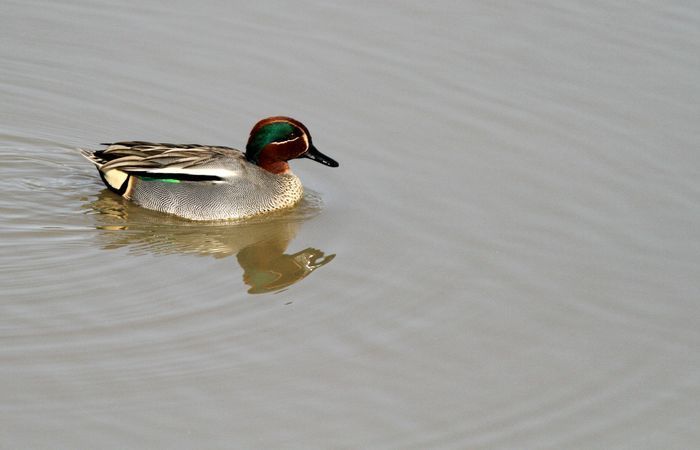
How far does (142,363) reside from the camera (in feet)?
27.8

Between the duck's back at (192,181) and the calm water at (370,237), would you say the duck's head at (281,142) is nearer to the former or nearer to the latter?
the duck's back at (192,181)

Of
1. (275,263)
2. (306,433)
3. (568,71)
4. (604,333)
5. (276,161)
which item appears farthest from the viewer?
(568,71)

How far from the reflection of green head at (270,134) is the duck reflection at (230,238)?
0.65m

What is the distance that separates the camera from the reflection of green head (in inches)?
462

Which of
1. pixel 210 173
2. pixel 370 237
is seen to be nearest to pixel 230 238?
pixel 210 173

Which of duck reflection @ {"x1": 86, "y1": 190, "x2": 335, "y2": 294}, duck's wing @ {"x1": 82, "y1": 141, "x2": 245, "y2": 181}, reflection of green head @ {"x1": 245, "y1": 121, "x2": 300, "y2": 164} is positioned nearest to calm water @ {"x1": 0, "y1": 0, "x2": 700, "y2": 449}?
duck reflection @ {"x1": 86, "y1": 190, "x2": 335, "y2": 294}

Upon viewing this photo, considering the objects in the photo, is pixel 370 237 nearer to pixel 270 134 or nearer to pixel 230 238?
pixel 230 238

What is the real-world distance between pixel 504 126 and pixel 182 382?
18.5 ft

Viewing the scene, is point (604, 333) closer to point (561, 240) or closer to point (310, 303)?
point (561, 240)

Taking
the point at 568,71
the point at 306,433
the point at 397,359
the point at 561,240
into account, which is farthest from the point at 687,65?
the point at 306,433

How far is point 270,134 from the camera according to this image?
11.8m

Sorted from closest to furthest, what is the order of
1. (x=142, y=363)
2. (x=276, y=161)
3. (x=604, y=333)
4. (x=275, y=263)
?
(x=142, y=363) → (x=604, y=333) → (x=275, y=263) → (x=276, y=161)

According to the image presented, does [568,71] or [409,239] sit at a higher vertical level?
[568,71]

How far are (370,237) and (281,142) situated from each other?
1553mm
